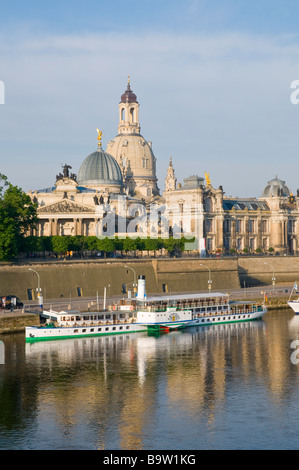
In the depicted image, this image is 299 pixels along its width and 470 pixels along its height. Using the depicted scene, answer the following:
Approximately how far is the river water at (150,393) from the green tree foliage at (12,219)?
73.0ft

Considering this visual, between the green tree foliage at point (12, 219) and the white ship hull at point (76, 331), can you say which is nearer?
the white ship hull at point (76, 331)

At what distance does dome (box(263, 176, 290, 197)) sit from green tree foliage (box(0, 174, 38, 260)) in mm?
69201

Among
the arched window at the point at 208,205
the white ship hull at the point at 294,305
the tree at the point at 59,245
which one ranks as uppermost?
the arched window at the point at 208,205

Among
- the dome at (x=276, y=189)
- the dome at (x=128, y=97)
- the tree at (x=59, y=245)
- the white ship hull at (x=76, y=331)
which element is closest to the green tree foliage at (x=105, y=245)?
the tree at (x=59, y=245)

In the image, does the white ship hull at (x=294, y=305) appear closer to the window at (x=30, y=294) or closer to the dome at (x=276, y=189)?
the window at (x=30, y=294)

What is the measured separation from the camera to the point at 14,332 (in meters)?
74.1

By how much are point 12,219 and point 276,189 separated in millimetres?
77129

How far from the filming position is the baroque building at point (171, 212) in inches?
4995

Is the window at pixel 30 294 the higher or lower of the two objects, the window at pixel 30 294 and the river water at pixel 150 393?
the higher

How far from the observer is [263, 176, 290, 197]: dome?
157m

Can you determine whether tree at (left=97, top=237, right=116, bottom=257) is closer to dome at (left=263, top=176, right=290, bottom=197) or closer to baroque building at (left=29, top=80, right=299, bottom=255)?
baroque building at (left=29, top=80, right=299, bottom=255)

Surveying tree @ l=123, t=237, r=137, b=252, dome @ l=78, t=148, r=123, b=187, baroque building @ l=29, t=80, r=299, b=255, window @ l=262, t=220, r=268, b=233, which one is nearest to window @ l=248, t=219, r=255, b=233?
baroque building @ l=29, t=80, r=299, b=255

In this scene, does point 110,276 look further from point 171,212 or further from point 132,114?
point 132,114
